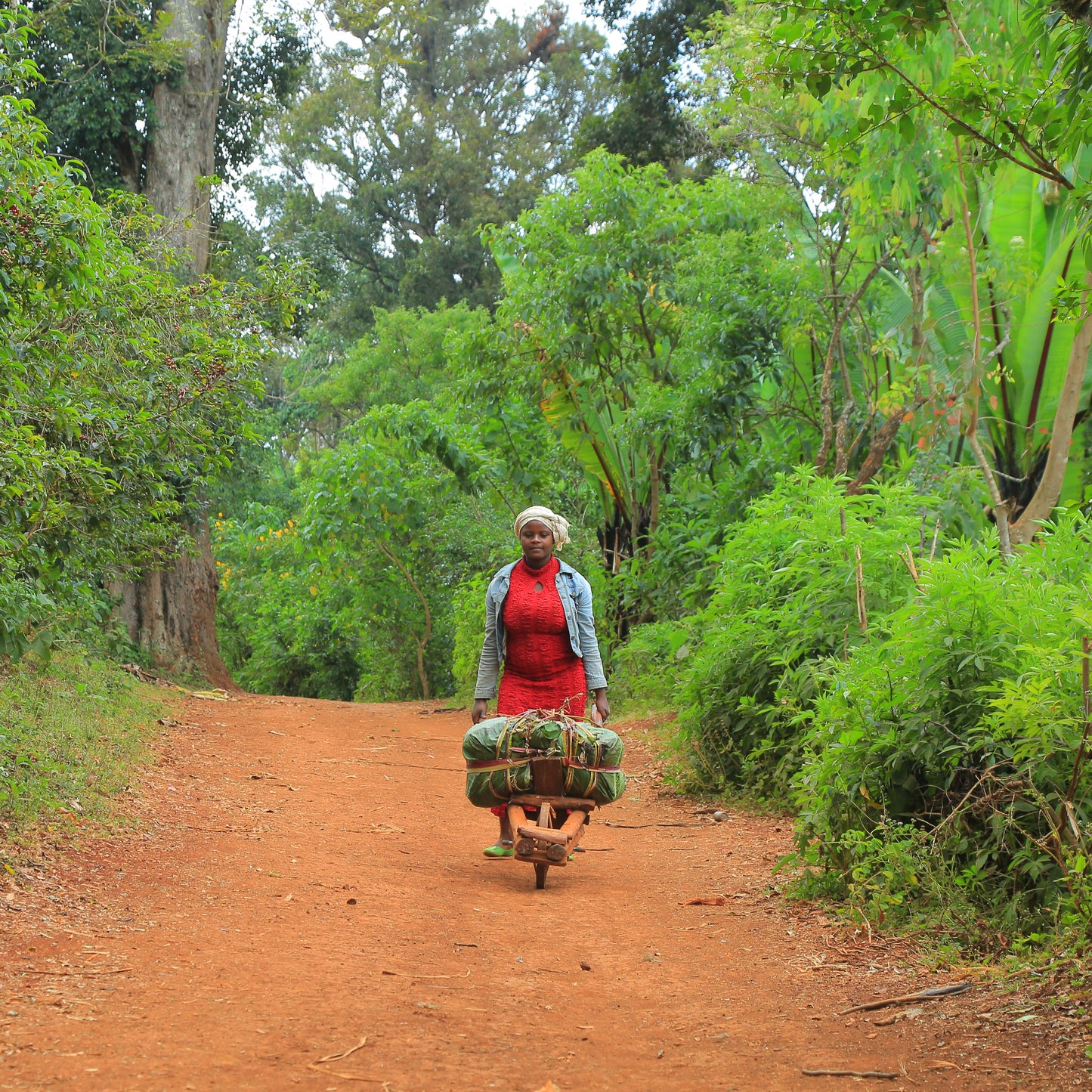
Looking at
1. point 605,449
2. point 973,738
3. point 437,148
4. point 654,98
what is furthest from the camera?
point 437,148

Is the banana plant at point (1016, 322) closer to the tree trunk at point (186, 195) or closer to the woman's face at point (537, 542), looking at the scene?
the woman's face at point (537, 542)

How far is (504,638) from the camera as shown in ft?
22.3

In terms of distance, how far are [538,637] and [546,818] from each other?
108 cm

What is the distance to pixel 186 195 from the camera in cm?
1658

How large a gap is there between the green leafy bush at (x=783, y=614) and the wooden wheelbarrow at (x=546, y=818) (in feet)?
5.58

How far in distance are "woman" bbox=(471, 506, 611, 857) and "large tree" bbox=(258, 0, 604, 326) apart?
82.5 feet

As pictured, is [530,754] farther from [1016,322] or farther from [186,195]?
[186,195]

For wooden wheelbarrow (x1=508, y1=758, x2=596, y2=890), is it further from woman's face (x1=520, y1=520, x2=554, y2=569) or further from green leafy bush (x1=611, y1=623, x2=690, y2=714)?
green leafy bush (x1=611, y1=623, x2=690, y2=714)

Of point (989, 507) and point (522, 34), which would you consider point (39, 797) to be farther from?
point (522, 34)

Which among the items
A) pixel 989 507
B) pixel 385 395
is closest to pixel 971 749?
pixel 989 507

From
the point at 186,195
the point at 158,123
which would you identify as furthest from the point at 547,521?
the point at 158,123

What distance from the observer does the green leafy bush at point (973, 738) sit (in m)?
4.39

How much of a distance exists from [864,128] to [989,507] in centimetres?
686

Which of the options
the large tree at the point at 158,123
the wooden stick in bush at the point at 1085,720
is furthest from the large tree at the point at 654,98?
the wooden stick in bush at the point at 1085,720
